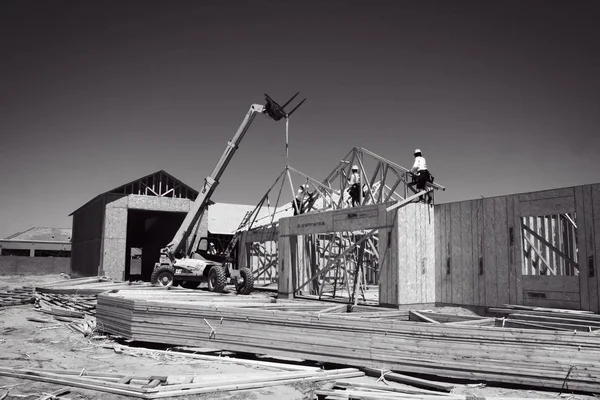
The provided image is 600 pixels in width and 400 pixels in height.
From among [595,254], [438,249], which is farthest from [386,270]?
[595,254]

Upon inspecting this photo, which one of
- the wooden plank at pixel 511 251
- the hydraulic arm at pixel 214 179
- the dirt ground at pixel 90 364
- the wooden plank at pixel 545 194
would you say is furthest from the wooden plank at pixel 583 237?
the hydraulic arm at pixel 214 179

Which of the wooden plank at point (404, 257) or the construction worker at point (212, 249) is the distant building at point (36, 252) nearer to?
the construction worker at point (212, 249)

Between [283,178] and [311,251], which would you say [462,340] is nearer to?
[311,251]

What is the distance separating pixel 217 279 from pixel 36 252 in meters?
42.4

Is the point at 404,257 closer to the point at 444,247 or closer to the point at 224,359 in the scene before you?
the point at 444,247

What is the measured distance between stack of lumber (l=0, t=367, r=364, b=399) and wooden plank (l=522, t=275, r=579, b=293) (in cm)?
645

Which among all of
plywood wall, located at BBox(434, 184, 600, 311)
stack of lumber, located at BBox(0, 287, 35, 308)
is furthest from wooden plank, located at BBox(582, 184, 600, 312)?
stack of lumber, located at BBox(0, 287, 35, 308)

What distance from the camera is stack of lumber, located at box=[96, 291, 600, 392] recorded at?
6.89 metres

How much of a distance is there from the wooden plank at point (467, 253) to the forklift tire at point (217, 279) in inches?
372

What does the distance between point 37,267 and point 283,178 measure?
33.1 m

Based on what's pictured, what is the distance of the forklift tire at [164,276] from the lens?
70.3 feet

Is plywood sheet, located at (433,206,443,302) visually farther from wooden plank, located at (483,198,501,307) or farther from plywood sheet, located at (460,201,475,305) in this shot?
wooden plank, located at (483,198,501,307)

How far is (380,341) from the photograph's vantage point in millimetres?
7992

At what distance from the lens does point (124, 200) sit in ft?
89.9
